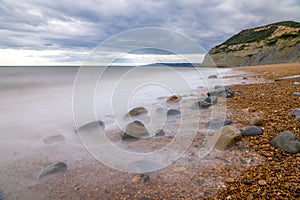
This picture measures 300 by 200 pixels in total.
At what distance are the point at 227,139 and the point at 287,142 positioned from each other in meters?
0.76

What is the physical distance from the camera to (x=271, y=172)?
216 centimetres

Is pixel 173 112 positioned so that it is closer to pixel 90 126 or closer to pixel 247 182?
pixel 90 126

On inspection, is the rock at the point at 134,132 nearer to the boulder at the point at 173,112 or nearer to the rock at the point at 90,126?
the rock at the point at 90,126

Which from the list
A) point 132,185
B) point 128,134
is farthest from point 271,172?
point 128,134

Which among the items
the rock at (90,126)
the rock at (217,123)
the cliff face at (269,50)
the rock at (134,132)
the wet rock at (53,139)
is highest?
the cliff face at (269,50)

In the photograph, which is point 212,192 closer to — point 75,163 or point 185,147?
point 185,147

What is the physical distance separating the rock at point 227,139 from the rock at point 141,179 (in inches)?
49.5

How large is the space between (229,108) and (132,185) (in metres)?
3.68

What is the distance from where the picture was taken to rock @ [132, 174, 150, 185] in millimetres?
2342

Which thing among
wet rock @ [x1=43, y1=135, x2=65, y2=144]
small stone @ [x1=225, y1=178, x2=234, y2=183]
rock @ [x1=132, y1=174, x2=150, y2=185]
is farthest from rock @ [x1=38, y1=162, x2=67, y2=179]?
small stone @ [x1=225, y1=178, x2=234, y2=183]

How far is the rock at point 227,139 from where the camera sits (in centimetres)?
294

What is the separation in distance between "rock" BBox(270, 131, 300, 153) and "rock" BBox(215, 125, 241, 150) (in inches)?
18.7

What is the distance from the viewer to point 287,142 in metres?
2.56

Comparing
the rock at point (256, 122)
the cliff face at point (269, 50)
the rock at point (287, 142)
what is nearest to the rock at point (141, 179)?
the rock at point (287, 142)
